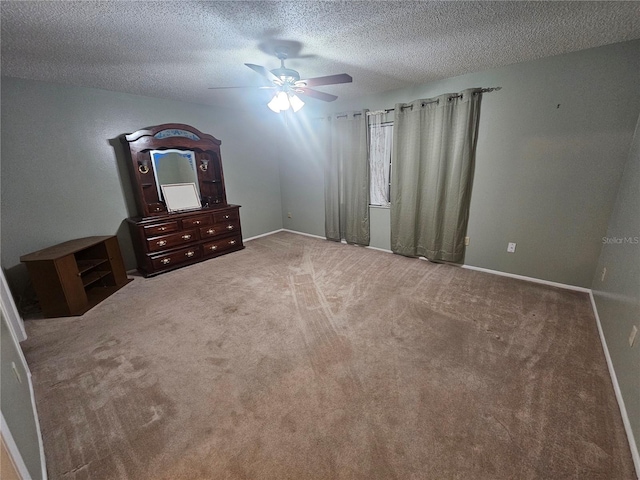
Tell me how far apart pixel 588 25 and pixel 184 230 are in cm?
442

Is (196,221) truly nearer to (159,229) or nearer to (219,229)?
(219,229)

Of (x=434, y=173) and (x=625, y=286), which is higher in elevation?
(x=434, y=173)

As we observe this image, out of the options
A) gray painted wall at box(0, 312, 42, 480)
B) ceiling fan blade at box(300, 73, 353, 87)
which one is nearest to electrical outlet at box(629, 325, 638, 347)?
ceiling fan blade at box(300, 73, 353, 87)

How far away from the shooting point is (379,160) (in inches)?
151

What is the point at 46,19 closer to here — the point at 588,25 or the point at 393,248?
the point at 588,25

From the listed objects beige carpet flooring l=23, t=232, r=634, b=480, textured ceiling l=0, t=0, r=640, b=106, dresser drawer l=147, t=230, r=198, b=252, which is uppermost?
textured ceiling l=0, t=0, r=640, b=106

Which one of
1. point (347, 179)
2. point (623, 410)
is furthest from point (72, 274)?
point (623, 410)

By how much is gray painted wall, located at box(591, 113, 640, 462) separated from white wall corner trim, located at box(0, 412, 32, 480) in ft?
8.32

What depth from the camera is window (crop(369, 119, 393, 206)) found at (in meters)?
3.71

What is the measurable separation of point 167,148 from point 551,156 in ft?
14.8

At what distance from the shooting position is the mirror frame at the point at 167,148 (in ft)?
10.6

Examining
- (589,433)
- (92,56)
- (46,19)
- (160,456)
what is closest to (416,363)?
(589,433)

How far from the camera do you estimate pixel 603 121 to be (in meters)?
2.34

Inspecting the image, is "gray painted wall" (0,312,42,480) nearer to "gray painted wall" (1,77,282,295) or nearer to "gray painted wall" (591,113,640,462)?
"gray painted wall" (1,77,282,295)
